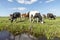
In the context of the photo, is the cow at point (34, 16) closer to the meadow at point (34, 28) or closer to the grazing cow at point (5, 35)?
the meadow at point (34, 28)

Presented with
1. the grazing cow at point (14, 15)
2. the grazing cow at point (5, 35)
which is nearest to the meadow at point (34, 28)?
the grazing cow at point (5, 35)

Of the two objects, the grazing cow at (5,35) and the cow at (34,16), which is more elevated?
the cow at (34,16)

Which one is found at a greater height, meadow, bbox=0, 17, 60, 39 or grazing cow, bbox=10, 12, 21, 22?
grazing cow, bbox=10, 12, 21, 22

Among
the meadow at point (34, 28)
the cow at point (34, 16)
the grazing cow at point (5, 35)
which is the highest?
the cow at point (34, 16)

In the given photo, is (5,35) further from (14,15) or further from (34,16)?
(34,16)

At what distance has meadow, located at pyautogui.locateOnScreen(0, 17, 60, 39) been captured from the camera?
4.97 meters

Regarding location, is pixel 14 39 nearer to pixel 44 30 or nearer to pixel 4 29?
pixel 4 29

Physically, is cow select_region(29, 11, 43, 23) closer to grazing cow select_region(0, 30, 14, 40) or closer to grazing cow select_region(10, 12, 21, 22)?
grazing cow select_region(10, 12, 21, 22)

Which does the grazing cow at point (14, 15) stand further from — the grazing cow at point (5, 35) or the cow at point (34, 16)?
the grazing cow at point (5, 35)

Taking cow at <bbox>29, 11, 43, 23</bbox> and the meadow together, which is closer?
the meadow

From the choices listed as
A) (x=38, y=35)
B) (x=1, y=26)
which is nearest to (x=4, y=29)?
(x=1, y=26)

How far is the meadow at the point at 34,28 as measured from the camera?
4.97 metres

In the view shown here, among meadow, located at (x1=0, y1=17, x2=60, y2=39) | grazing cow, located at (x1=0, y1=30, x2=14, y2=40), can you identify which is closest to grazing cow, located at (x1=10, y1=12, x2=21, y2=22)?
meadow, located at (x1=0, y1=17, x2=60, y2=39)

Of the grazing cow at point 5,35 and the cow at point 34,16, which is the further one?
the cow at point 34,16
